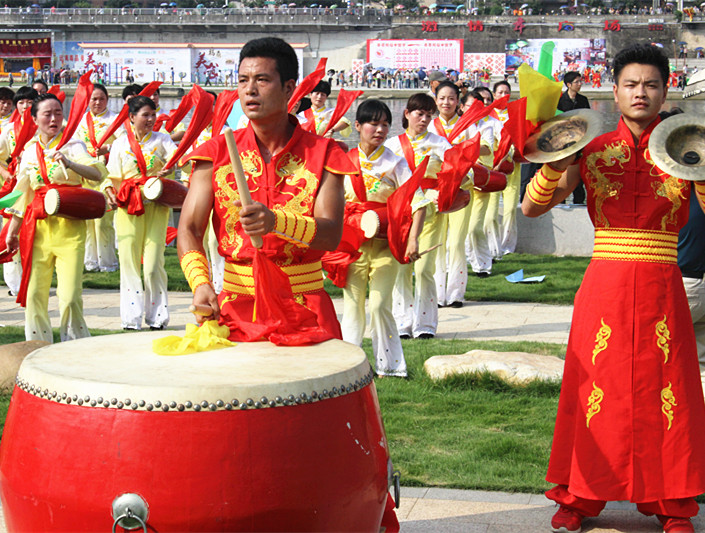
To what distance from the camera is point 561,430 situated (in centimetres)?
395

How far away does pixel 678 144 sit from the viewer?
3672 mm

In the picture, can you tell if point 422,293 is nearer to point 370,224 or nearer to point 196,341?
point 370,224

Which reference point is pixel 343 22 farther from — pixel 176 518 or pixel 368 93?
pixel 176 518

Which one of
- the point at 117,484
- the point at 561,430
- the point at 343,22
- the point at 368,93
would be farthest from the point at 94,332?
the point at 343,22

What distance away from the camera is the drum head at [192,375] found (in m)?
2.58

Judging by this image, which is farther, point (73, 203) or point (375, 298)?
point (73, 203)

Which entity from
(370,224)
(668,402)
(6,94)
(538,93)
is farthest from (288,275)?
(6,94)

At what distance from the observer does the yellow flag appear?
3.50m

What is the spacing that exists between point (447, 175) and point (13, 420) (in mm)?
4280

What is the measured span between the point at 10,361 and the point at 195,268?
3201mm

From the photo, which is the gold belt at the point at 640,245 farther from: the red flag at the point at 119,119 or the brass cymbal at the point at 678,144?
the red flag at the point at 119,119

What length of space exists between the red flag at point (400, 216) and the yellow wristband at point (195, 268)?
9.42 feet

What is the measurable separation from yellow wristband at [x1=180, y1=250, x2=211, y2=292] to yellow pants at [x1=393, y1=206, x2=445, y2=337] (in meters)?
4.29

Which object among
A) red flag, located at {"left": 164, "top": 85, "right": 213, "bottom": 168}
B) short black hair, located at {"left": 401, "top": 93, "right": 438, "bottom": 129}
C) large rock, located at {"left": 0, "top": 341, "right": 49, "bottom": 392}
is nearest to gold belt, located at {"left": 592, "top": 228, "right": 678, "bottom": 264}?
short black hair, located at {"left": 401, "top": 93, "right": 438, "bottom": 129}
